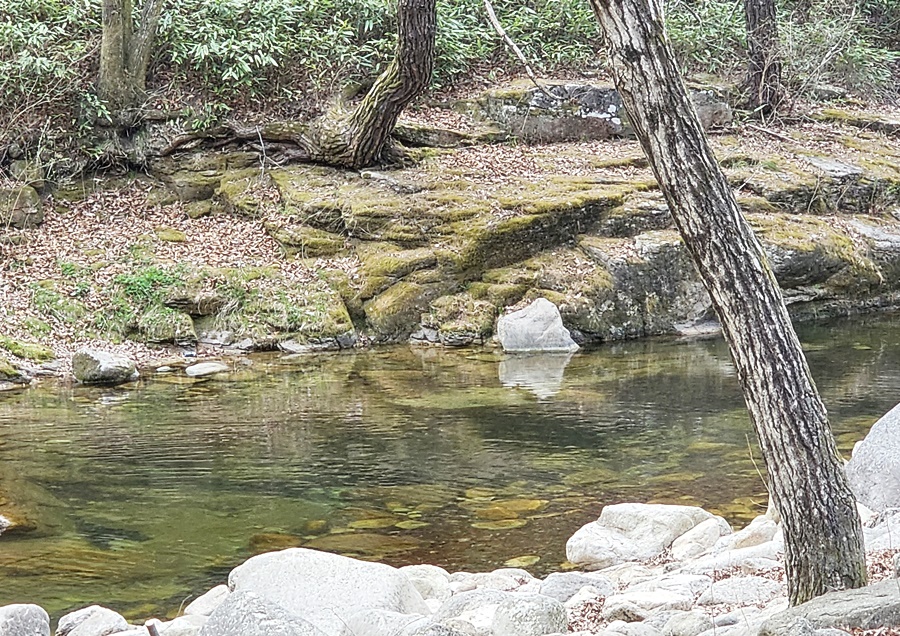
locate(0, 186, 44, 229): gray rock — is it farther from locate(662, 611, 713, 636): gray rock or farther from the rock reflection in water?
locate(662, 611, 713, 636): gray rock

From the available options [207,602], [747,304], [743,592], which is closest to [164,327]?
[207,602]

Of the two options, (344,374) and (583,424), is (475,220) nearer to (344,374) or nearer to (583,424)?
(344,374)

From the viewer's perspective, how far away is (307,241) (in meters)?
14.1

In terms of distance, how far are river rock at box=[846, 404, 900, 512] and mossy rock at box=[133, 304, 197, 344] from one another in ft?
27.6

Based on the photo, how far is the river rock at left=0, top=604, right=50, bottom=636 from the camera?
4.34 m

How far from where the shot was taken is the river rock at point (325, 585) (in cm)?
475

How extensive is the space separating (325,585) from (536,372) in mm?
6713

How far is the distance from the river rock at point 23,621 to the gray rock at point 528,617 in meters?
2.01

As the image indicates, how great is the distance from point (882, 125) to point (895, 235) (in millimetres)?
4155

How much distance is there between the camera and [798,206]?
15477 millimetres

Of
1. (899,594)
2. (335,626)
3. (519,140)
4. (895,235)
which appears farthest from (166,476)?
(895,235)

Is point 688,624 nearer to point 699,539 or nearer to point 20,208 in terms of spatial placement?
point 699,539

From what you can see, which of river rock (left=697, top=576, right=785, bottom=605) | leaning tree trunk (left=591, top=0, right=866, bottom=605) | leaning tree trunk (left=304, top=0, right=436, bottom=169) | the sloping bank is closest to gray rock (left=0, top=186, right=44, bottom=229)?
the sloping bank

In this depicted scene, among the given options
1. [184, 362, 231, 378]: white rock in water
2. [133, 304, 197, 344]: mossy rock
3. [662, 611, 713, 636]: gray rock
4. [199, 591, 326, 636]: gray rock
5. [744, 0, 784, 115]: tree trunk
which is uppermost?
[744, 0, 784, 115]: tree trunk
